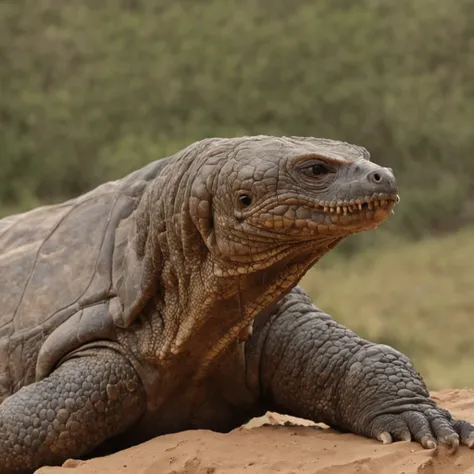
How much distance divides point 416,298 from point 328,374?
41.8 feet

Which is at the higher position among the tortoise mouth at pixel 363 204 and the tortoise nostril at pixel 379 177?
the tortoise nostril at pixel 379 177

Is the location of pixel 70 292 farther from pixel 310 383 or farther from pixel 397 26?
pixel 397 26

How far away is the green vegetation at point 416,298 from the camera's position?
14578 mm

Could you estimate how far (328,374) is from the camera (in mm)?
5594

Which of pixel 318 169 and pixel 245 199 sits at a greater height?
pixel 318 169

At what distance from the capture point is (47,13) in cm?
3038

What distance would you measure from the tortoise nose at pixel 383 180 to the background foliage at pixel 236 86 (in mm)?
18878

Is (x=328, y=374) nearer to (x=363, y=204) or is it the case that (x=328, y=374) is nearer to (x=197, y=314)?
(x=197, y=314)

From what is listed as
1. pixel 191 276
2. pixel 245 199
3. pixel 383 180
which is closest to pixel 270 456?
pixel 191 276

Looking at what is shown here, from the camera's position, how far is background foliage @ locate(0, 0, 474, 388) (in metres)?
25.0

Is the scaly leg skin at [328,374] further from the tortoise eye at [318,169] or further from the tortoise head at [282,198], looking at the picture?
the tortoise eye at [318,169]

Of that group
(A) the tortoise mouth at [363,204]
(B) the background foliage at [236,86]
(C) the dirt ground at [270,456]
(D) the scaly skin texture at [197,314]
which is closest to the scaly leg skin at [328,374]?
(D) the scaly skin texture at [197,314]

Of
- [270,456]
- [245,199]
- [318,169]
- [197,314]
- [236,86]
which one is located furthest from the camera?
[236,86]

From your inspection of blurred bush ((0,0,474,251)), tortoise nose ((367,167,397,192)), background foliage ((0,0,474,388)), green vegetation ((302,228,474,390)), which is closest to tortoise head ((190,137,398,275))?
tortoise nose ((367,167,397,192))
